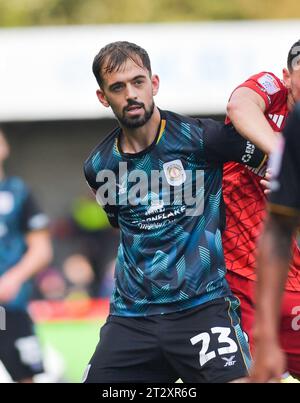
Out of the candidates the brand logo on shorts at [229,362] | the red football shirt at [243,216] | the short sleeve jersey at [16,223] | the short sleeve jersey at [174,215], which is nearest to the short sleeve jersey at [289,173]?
the short sleeve jersey at [174,215]

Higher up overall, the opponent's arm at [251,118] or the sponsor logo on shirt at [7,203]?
the opponent's arm at [251,118]

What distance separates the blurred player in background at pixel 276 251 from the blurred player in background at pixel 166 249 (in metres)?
1.54

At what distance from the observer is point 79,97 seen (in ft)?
62.6

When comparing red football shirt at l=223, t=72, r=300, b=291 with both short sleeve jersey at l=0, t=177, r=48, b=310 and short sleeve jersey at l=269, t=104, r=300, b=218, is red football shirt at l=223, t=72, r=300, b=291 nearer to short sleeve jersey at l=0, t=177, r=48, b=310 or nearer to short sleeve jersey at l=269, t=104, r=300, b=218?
short sleeve jersey at l=269, t=104, r=300, b=218

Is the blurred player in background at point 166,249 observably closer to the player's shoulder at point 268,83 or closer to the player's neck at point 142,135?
the player's neck at point 142,135

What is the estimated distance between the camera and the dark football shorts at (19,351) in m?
8.46

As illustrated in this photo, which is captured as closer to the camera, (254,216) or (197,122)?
(197,122)

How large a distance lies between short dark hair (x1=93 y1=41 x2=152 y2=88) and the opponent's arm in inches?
20.6

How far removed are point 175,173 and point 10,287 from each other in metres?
2.57

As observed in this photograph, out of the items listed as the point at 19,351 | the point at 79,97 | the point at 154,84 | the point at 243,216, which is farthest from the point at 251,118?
the point at 79,97

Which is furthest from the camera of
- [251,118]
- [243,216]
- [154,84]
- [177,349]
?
[243,216]

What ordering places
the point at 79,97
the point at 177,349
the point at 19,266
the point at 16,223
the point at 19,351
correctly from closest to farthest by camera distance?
the point at 177,349 → the point at 19,351 → the point at 19,266 → the point at 16,223 → the point at 79,97

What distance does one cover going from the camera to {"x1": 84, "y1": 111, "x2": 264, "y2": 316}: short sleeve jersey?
6.23 metres

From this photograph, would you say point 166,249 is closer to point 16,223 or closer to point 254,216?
point 254,216
